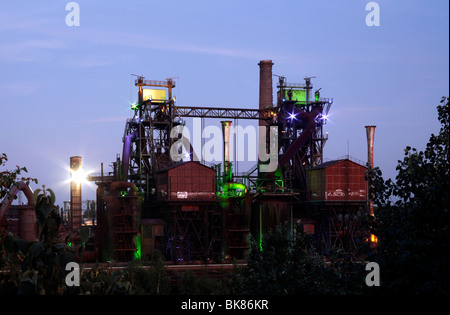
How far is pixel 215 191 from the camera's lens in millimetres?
67875

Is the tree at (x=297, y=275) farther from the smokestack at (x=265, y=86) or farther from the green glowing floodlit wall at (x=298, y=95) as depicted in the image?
the green glowing floodlit wall at (x=298, y=95)

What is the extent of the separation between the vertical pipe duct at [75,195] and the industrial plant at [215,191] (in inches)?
4.4

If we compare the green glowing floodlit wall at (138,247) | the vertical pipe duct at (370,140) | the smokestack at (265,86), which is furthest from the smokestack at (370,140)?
the green glowing floodlit wall at (138,247)

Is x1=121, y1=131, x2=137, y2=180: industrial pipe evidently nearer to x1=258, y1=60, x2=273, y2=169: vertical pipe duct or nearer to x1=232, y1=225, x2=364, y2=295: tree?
x1=258, y1=60, x2=273, y2=169: vertical pipe duct

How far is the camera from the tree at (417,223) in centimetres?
1381

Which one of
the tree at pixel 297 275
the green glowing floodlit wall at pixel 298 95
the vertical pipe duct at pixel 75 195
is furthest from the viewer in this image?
the green glowing floodlit wall at pixel 298 95

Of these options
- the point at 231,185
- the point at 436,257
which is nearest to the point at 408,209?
the point at 436,257

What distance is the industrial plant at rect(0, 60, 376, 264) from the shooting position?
64.1 m

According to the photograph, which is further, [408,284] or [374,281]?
[374,281]

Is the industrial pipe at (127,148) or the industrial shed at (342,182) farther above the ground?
the industrial pipe at (127,148)

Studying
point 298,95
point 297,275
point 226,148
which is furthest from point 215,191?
point 297,275
